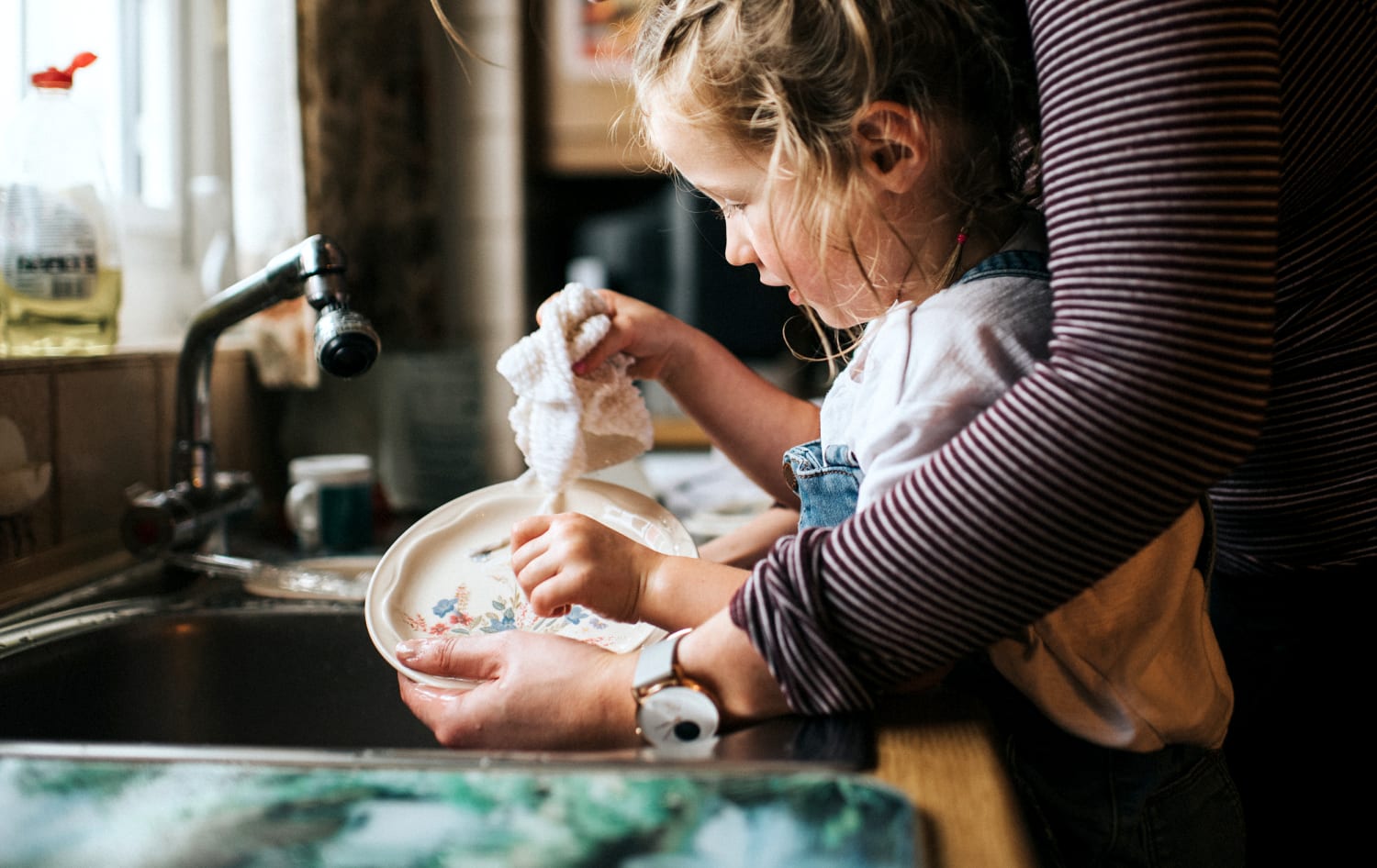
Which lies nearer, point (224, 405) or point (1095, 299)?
point (1095, 299)

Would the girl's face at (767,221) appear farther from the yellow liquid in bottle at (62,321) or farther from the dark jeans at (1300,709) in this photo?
the yellow liquid in bottle at (62,321)

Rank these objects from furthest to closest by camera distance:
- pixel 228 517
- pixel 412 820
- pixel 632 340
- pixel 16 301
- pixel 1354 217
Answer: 1. pixel 228 517
2. pixel 16 301
3. pixel 632 340
4. pixel 1354 217
5. pixel 412 820

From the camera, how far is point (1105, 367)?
535 millimetres

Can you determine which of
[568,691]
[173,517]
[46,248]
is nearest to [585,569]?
[568,691]

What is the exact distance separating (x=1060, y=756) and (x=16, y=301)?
1.08 meters

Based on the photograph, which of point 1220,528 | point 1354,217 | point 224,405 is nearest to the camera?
point 1354,217

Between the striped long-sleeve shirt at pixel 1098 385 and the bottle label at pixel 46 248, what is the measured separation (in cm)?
93

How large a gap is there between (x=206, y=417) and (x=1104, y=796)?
97 cm

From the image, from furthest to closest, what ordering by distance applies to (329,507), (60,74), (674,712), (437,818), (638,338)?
(329,507), (60,74), (638,338), (674,712), (437,818)

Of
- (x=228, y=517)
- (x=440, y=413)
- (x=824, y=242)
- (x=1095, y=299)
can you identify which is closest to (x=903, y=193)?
(x=824, y=242)

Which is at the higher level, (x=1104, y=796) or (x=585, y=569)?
(x=585, y=569)

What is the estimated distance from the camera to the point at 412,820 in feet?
1.64

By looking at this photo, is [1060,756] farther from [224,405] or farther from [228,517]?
[224,405]

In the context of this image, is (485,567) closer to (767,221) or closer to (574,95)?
(767,221)
